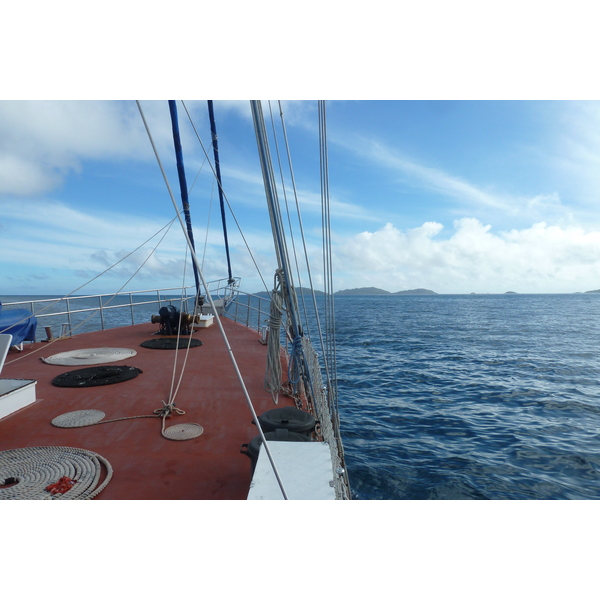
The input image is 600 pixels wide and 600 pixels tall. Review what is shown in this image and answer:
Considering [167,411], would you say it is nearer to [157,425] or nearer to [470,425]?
[157,425]

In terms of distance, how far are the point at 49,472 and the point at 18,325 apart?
5.12 metres

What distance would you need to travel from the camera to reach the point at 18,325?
719cm

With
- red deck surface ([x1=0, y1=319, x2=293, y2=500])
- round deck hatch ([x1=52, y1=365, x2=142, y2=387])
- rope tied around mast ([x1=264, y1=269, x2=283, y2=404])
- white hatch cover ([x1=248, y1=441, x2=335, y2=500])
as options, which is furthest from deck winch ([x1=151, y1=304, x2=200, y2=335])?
white hatch cover ([x1=248, y1=441, x2=335, y2=500])

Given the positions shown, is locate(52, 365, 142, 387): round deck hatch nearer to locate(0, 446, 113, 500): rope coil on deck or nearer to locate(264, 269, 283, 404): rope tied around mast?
locate(0, 446, 113, 500): rope coil on deck

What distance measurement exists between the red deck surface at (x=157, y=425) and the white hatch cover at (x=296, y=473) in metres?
0.76

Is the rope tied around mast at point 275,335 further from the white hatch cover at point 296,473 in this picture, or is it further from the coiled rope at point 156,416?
the white hatch cover at point 296,473

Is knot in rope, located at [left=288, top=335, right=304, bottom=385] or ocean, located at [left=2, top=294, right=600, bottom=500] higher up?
knot in rope, located at [left=288, top=335, right=304, bottom=385]

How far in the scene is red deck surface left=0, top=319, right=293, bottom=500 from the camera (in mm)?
3113

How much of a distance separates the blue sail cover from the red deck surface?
0.35 m

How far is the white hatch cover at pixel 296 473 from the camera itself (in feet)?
6.90

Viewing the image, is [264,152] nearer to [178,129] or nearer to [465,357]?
[178,129]

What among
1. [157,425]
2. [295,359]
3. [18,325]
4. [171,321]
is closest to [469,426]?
[295,359]

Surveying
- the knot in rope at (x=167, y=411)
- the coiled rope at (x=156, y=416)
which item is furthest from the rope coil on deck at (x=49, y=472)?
the knot in rope at (x=167, y=411)

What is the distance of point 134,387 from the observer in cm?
543
